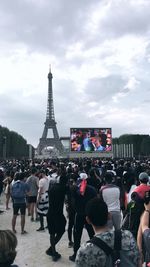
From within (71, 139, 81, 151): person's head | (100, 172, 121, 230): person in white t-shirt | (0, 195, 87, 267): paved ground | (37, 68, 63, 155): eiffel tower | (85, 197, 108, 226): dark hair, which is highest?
(37, 68, 63, 155): eiffel tower

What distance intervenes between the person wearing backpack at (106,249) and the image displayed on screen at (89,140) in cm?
5823

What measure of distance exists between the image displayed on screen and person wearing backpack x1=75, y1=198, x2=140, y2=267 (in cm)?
5823

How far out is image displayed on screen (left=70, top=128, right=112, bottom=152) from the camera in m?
62.1

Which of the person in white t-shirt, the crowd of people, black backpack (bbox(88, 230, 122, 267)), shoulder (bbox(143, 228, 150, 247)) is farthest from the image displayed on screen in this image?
black backpack (bbox(88, 230, 122, 267))

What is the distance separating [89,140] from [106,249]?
60023 millimetres

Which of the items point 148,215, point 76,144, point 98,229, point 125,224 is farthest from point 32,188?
point 76,144

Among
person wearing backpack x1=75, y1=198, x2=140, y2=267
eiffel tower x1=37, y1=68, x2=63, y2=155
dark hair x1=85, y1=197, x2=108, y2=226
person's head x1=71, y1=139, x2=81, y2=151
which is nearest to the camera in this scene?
person wearing backpack x1=75, y1=198, x2=140, y2=267

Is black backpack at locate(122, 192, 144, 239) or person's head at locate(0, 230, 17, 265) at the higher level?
person's head at locate(0, 230, 17, 265)

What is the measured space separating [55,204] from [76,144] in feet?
176

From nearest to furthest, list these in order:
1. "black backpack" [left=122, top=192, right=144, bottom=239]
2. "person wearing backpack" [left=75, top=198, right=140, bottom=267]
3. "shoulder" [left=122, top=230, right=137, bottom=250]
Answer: "person wearing backpack" [left=75, top=198, right=140, bottom=267] → "shoulder" [left=122, top=230, right=137, bottom=250] → "black backpack" [left=122, top=192, right=144, bottom=239]

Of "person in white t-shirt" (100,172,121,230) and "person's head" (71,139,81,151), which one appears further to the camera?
"person's head" (71,139,81,151)

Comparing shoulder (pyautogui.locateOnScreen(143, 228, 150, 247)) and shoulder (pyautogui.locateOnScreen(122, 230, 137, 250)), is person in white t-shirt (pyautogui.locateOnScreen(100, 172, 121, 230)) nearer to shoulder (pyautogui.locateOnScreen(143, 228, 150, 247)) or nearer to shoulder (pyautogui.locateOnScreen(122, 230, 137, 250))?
shoulder (pyautogui.locateOnScreen(143, 228, 150, 247))

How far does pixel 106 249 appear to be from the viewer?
3018 mm

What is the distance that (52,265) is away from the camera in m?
7.90
